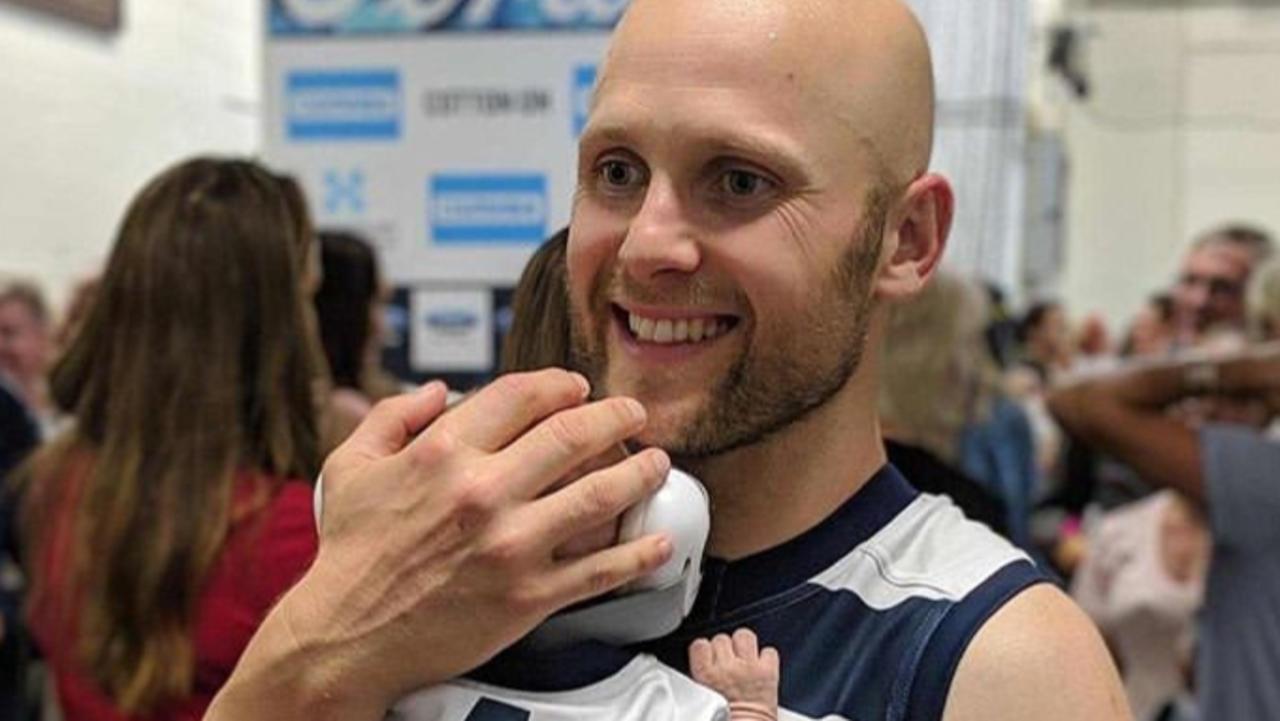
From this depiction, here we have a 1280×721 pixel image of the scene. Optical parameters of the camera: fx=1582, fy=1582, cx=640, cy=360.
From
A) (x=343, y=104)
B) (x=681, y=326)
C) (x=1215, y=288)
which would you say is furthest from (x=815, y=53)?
(x=1215, y=288)

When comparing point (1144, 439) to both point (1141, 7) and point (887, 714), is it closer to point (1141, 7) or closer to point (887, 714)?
point (887, 714)

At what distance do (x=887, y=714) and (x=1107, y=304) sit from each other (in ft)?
35.5

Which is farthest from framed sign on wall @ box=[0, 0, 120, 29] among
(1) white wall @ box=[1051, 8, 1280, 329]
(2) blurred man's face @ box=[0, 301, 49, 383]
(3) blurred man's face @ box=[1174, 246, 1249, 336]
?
(1) white wall @ box=[1051, 8, 1280, 329]

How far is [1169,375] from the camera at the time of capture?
2432 millimetres

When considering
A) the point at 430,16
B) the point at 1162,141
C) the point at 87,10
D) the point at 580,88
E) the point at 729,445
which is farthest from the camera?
the point at 1162,141

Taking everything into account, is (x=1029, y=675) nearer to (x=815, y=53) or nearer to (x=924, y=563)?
(x=924, y=563)

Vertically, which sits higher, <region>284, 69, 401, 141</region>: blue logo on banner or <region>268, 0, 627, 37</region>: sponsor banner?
<region>268, 0, 627, 37</region>: sponsor banner

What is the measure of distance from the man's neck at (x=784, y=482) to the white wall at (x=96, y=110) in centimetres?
488

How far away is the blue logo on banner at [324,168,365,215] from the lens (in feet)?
8.72

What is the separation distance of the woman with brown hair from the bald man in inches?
32.4

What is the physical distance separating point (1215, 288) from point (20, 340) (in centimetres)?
338

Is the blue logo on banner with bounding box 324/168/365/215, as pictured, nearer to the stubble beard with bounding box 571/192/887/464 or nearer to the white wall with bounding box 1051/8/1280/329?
the stubble beard with bounding box 571/192/887/464

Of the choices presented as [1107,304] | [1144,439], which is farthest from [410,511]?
[1107,304]

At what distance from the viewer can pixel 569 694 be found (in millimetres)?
856
